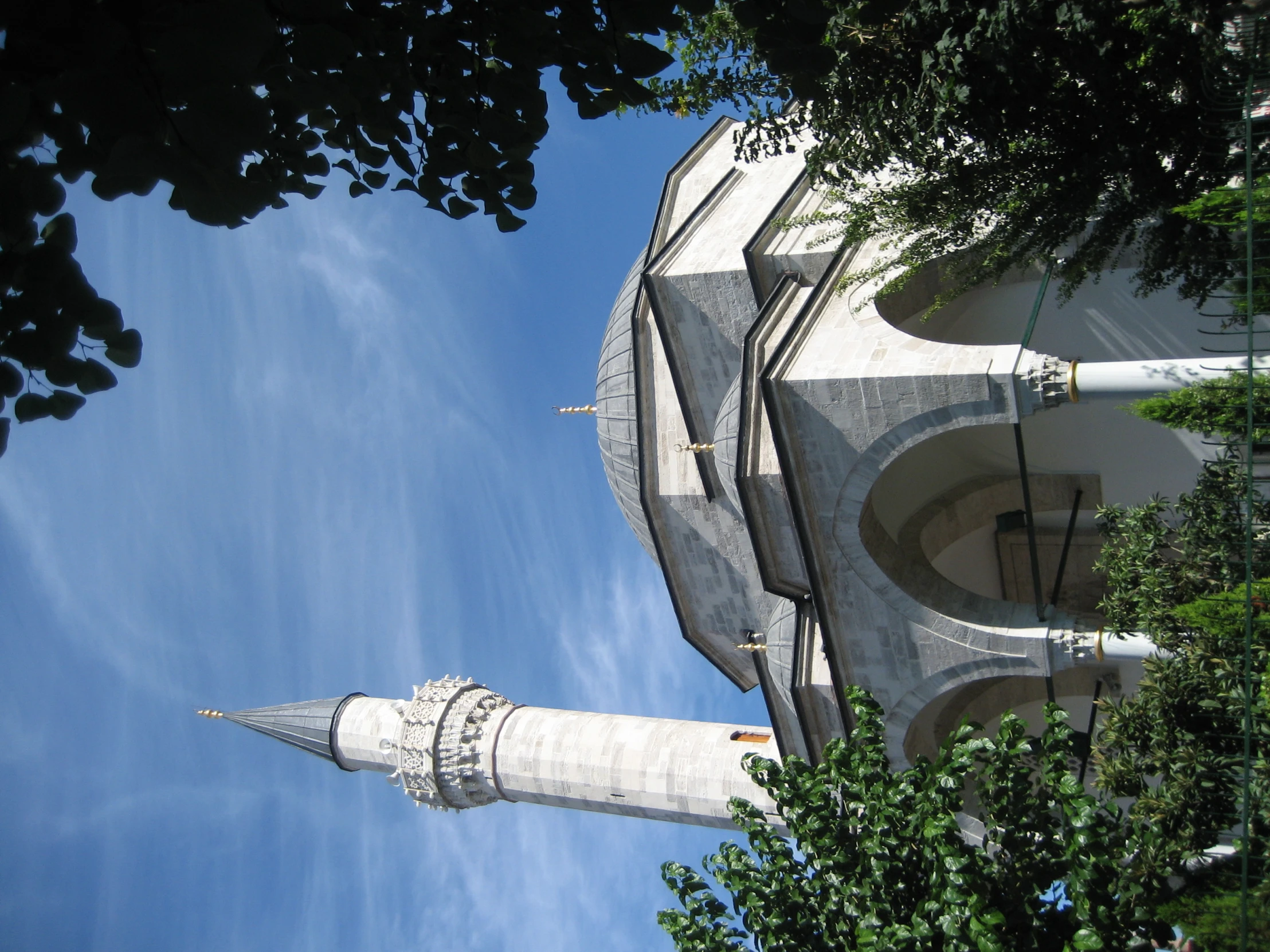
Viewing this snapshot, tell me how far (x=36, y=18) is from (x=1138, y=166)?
8.17 m

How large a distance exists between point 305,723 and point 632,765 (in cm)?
727

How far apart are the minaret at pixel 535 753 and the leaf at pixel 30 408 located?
10895 millimetres

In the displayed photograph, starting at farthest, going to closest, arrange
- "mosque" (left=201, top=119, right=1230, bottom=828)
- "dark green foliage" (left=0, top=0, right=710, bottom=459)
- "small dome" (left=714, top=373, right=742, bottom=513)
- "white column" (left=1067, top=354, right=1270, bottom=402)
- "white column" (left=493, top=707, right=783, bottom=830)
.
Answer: "white column" (left=493, top=707, right=783, bottom=830), "small dome" (left=714, top=373, right=742, bottom=513), "mosque" (left=201, top=119, right=1230, bottom=828), "white column" (left=1067, top=354, right=1270, bottom=402), "dark green foliage" (left=0, top=0, right=710, bottom=459)

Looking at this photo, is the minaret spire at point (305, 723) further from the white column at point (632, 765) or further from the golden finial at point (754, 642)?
the golden finial at point (754, 642)

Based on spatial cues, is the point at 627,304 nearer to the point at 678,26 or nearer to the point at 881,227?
the point at 881,227

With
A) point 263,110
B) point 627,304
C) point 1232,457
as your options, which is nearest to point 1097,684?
point 1232,457

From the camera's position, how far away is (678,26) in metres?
3.87

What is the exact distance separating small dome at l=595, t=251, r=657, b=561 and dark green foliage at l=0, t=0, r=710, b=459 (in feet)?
29.9

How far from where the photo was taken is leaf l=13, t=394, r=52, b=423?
139 inches

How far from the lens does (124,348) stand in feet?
11.4

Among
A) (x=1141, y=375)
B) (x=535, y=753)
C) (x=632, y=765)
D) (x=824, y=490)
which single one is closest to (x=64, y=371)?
(x=824, y=490)

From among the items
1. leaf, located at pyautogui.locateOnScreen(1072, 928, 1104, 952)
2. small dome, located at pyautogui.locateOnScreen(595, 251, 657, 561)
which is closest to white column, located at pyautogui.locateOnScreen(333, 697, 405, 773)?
small dome, located at pyautogui.locateOnScreen(595, 251, 657, 561)

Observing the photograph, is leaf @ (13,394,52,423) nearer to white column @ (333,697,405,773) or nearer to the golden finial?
the golden finial

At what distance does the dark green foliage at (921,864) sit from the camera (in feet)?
19.1
